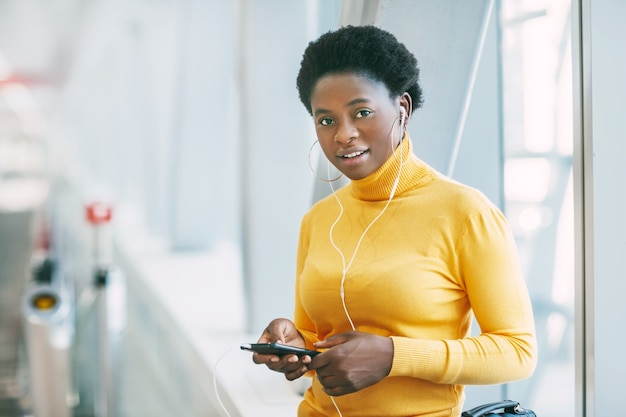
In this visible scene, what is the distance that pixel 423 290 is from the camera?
4.48 feet

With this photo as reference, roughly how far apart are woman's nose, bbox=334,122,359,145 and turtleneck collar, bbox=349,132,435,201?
4.0 inches

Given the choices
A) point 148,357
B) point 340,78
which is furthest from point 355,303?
point 148,357

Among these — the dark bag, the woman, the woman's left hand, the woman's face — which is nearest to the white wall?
the dark bag

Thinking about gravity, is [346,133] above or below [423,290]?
above

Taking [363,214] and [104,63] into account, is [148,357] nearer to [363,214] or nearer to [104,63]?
[363,214]

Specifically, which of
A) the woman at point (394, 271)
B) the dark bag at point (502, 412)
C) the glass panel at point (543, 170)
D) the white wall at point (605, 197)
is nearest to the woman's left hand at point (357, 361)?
the woman at point (394, 271)

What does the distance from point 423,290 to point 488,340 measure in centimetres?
15

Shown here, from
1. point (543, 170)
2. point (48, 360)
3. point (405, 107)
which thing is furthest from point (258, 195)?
point (405, 107)

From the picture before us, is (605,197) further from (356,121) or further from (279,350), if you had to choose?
(279,350)

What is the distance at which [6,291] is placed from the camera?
29.0ft

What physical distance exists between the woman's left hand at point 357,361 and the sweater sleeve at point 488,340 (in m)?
0.02

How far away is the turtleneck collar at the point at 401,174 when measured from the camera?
4.73ft

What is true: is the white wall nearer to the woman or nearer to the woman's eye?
the woman

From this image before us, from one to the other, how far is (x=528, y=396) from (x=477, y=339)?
1.21 metres
